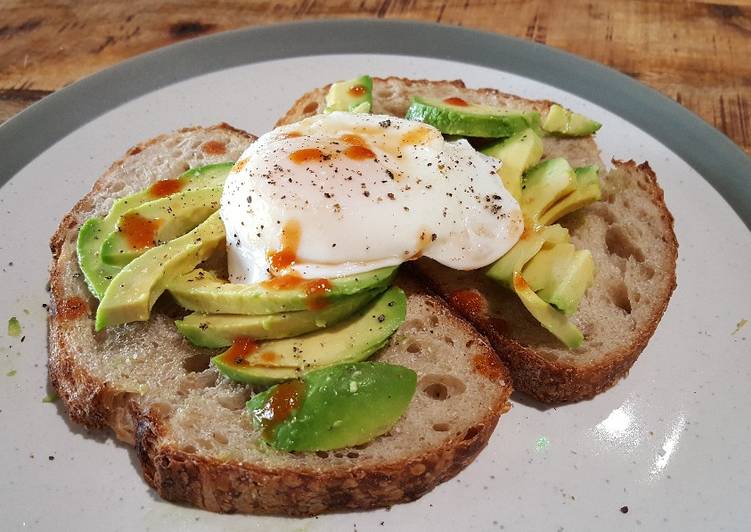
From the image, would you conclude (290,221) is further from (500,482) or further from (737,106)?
(737,106)

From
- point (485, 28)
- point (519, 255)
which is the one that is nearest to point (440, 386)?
point (519, 255)

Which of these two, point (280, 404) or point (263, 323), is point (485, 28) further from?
point (280, 404)

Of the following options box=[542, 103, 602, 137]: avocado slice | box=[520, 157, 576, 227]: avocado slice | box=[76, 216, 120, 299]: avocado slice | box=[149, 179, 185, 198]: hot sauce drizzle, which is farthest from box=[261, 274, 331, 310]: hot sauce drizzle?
box=[542, 103, 602, 137]: avocado slice

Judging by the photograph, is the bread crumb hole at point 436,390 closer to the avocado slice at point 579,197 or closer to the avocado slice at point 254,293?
the avocado slice at point 254,293

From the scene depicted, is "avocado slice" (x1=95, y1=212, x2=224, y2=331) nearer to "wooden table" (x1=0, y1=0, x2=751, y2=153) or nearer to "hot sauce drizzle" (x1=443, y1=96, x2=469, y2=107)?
"hot sauce drizzle" (x1=443, y1=96, x2=469, y2=107)

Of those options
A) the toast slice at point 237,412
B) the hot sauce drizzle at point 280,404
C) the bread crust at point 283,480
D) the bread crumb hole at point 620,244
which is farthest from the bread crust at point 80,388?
the bread crumb hole at point 620,244
